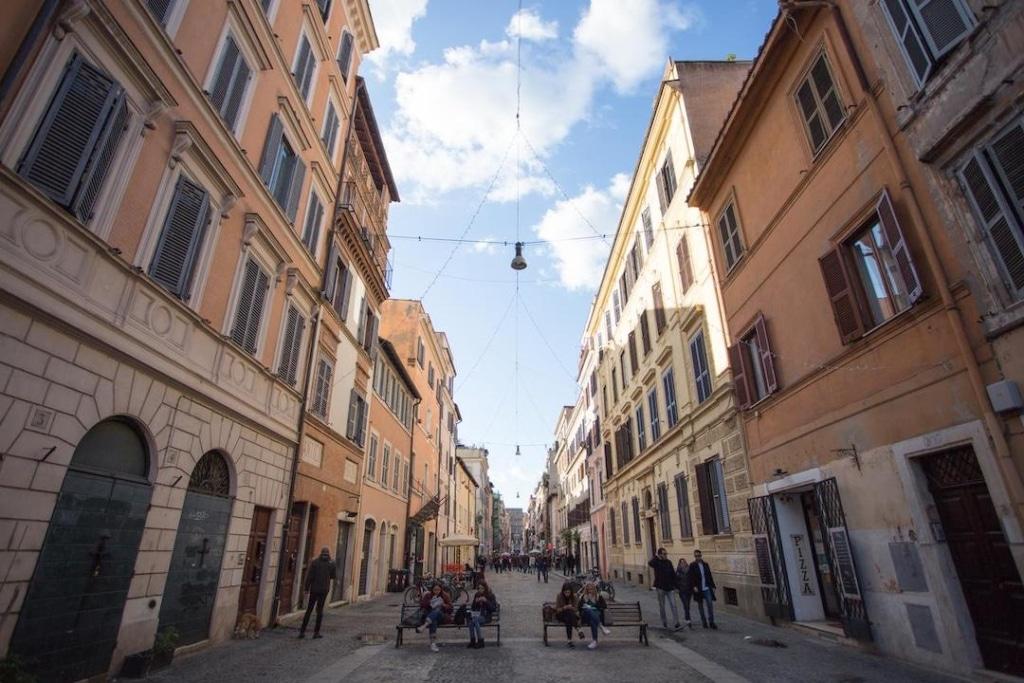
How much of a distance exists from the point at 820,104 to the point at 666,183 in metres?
8.52

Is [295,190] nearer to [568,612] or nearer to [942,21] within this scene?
[568,612]

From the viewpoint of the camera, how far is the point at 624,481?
86.0 feet

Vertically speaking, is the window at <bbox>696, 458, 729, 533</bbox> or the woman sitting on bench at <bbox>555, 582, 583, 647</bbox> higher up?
the window at <bbox>696, 458, 729, 533</bbox>

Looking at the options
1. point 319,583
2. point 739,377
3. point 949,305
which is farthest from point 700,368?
point 319,583

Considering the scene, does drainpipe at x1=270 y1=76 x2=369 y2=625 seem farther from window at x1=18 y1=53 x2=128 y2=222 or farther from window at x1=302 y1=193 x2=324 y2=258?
window at x1=18 y1=53 x2=128 y2=222

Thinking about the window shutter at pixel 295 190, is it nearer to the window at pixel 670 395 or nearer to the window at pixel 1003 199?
the window at pixel 1003 199

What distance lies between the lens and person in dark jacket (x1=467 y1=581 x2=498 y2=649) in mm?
9219

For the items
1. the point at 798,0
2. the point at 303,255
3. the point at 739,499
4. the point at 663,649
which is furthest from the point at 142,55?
the point at 739,499

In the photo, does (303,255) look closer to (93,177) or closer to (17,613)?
(93,177)

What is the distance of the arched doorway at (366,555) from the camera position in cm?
1878

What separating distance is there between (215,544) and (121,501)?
9.44 feet

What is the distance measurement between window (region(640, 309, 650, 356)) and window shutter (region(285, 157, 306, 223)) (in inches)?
538

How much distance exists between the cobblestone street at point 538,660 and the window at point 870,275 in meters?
5.02

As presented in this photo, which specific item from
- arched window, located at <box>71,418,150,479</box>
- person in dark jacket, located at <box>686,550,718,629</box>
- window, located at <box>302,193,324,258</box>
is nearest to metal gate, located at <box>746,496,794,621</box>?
person in dark jacket, located at <box>686,550,718,629</box>
